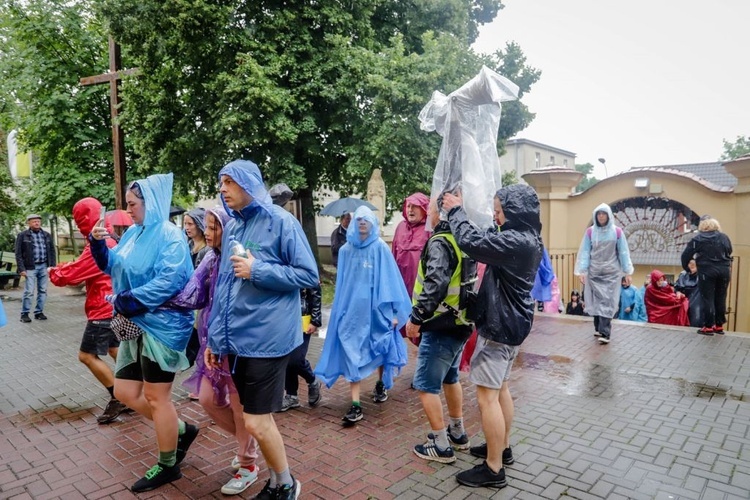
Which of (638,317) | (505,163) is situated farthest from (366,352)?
(505,163)

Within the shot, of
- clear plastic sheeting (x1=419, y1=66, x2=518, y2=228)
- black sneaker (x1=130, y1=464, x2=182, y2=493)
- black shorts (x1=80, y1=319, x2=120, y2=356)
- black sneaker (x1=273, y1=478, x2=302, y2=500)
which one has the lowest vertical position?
black sneaker (x1=130, y1=464, x2=182, y2=493)

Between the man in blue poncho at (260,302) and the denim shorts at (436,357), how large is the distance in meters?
1.04

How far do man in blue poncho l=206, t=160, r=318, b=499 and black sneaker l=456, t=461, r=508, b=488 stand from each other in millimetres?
1155

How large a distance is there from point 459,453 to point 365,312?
145 centimetres

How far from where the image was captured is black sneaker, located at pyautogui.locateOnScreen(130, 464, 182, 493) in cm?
342

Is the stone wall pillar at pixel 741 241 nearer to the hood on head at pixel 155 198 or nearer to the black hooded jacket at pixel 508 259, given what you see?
the black hooded jacket at pixel 508 259

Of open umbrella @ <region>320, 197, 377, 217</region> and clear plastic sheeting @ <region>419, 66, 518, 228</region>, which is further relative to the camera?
open umbrella @ <region>320, 197, 377, 217</region>

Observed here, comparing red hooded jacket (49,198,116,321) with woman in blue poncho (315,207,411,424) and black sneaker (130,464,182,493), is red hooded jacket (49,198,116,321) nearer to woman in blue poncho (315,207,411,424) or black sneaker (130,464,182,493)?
black sneaker (130,464,182,493)

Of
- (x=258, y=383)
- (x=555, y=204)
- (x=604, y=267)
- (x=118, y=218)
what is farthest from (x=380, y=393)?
(x=555, y=204)

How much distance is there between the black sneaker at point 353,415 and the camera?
4.55 metres

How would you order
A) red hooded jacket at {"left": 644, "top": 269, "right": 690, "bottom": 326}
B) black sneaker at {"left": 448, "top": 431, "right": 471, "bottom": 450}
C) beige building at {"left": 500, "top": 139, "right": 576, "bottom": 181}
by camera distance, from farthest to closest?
beige building at {"left": 500, "top": 139, "right": 576, "bottom": 181}, red hooded jacket at {"left": 644, "top": 269, "right": 690, "bottom": 326}, black sneaker at {"left": 448, "top": 431, "right": 471, "bottom": 450}

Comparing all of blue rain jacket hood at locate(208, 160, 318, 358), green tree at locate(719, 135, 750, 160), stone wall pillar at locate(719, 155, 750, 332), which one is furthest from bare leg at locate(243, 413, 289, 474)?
green tree at locate(719, 135, 750, 160)

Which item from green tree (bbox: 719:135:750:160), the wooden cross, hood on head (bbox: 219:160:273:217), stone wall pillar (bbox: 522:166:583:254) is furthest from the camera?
green tree (bbox: 719:135:750:160)

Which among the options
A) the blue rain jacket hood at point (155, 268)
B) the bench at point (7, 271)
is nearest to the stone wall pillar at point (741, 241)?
the blue rain jacket hood at point (155, 268)
